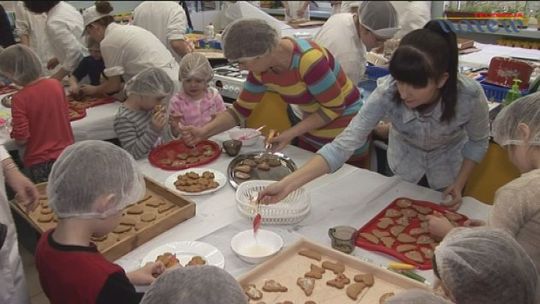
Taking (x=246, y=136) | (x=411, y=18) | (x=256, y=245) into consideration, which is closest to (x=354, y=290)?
(x=256, y=245)

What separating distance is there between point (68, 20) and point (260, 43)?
2253 mm

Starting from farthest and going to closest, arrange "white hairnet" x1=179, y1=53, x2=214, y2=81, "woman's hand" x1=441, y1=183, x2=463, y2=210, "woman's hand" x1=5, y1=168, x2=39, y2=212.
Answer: "white hairnet" x1=179, y1=53, x2=214, y2=81 < "woman's hand" x1=441, y1=183, x2=463, y2=210 < "woman's hand" x1=5, y1=168, x2=39, y2=212

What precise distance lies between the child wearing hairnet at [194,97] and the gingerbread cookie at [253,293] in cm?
147

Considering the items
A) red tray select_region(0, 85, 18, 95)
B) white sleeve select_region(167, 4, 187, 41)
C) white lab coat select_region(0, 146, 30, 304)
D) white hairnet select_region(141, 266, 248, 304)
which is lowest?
white lab coat select_region(0, 146, 30, 304)

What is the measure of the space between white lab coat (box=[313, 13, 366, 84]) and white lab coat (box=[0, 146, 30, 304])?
2175 millimetres

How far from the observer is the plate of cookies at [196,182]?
1.98m

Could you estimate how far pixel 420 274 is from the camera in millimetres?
1445

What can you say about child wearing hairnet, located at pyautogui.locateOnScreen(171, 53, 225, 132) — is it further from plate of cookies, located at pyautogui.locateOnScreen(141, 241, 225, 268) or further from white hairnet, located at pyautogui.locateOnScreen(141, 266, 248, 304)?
white hairnet, located at pyautogui.locateOnScreen(141, 266, 248, 304)

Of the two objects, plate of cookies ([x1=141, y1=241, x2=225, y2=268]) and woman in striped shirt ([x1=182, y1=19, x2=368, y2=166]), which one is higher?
woman in striped shirt ([x1=182, y1=19, x2=368, y2=166])

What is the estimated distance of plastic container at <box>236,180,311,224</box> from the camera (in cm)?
173

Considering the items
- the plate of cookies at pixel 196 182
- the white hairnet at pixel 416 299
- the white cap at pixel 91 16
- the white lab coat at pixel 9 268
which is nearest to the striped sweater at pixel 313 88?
the plate of cookies at pixel 196 182

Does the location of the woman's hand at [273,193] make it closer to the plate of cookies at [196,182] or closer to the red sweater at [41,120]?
the plate of cookies at [196,182]

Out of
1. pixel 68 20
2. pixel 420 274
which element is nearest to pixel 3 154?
pixel 420 274

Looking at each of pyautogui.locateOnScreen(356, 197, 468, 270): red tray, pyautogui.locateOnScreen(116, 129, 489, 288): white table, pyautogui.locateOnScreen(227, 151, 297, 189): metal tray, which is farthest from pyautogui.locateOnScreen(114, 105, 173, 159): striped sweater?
pyautogui.locateOnScreen(356, 197, 468, 270): red tray
